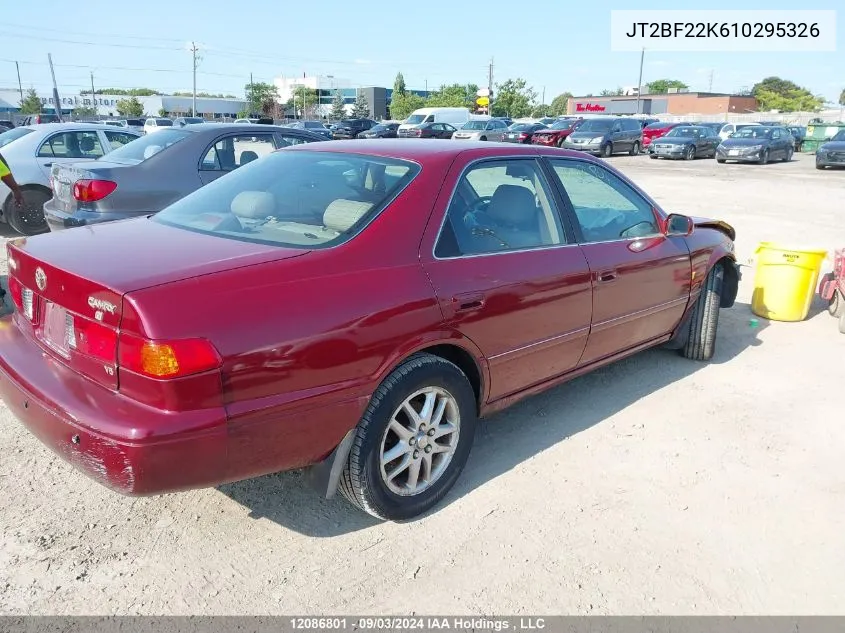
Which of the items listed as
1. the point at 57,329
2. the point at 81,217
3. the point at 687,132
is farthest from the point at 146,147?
the point at 687,132

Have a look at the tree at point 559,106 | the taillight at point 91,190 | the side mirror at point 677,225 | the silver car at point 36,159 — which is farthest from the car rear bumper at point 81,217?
the tree at point 559,106

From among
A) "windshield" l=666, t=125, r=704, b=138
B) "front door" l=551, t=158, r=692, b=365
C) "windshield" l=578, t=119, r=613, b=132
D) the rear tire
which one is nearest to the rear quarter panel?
"front door" l=551, t=158, r=692, b=365

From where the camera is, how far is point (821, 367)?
4.98 m

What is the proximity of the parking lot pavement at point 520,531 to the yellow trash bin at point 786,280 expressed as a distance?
2.11 m

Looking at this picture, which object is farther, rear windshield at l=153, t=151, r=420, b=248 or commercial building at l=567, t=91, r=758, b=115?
commercial building at l=567, t=91, r=758, b=115

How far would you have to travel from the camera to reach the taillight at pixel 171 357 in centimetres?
217

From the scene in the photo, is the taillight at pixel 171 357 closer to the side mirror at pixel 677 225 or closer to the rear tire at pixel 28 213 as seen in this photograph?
the side mirror at pixel 677 225

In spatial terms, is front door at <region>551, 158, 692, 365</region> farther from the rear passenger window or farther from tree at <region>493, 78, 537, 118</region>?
tree at <region>493, 78, 537, 118</region>

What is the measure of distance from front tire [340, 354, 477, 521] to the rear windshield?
2.21 feet

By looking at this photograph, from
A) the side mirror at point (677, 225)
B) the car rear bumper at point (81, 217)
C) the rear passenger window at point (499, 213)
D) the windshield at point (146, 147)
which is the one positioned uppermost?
the windshield at point (146, 147)

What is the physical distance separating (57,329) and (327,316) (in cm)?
108

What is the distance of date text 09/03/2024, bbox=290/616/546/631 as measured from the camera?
7.77ft

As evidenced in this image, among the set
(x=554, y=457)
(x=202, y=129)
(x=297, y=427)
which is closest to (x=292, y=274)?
(x=297, y=427)

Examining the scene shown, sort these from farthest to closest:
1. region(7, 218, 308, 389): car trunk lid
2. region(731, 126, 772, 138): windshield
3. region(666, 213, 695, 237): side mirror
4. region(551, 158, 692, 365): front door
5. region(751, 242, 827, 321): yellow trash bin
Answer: region(731, 126, 772, 138): windshield → region(751, 242, 827, 321): yellow trash bin → region(666, 213, 695, 237): side mirror → region(551, 158, 692, 365): front door → region(7, 218, 308, 389): car trunk lid
